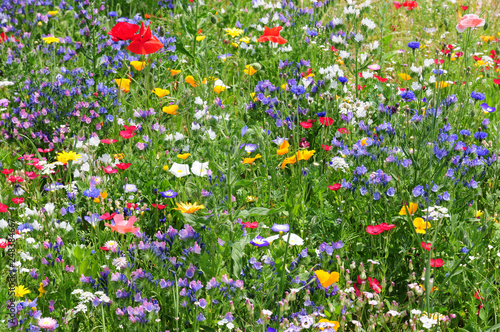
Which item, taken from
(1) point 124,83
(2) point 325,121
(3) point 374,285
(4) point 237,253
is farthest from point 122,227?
(1) point 124,83

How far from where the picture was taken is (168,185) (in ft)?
8.63

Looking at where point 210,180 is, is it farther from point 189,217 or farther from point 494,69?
point 494,69

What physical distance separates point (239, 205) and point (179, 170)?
0.57 m

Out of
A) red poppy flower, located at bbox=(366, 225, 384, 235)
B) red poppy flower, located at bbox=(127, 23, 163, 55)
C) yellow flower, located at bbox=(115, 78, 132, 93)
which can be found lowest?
red poppy flower, located at bbox=(366, 225, 384, 235)

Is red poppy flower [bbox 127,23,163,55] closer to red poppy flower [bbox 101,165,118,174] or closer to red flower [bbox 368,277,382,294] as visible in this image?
red poppy flower [bbox 101,165,118,174]

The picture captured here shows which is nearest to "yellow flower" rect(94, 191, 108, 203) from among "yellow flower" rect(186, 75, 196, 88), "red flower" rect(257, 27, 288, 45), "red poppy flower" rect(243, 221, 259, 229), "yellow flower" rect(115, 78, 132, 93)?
"red poppy flower" rect(243, 221, 259, 229)

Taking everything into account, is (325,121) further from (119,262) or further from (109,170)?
(119,262)

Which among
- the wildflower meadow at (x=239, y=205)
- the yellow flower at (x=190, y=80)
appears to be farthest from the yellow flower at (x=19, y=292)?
the yellow flower at (x=190, y=80)

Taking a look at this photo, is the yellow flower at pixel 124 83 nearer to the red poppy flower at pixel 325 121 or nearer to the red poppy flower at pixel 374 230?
the red poppy flower at pixel 325 121

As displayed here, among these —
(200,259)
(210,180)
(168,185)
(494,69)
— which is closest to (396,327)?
(200,259)

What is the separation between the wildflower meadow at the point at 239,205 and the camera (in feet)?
6.33

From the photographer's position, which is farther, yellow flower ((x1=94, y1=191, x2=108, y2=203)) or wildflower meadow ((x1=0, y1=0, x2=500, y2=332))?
yellow flower ((x1=94, y1=191, x2=108, y2=203))

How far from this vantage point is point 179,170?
2.56 meters

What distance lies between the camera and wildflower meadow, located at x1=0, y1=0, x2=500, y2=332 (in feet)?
6.33
